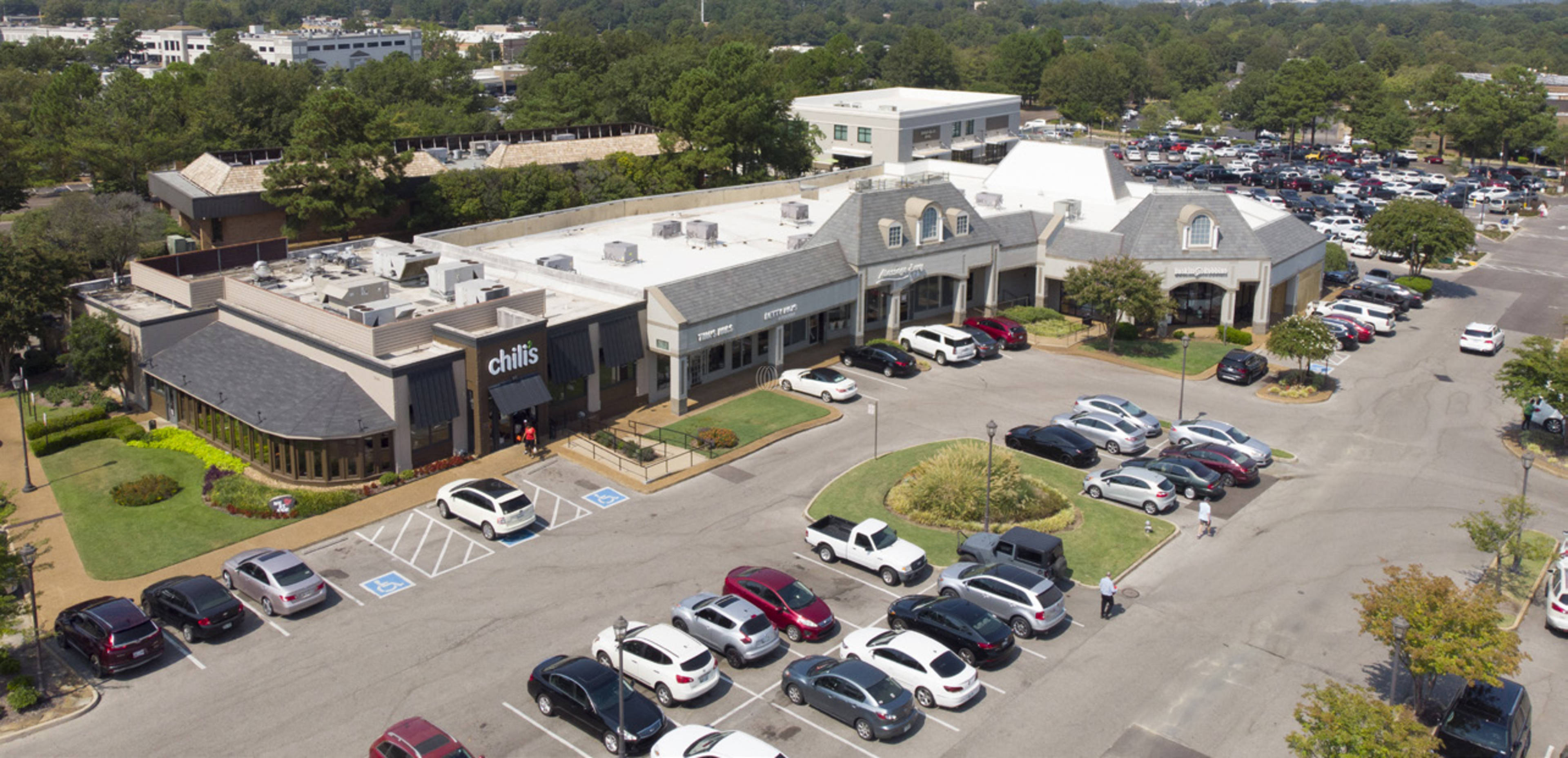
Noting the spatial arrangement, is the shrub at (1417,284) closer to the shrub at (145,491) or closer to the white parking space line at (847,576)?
the white parking space line at (847,576)

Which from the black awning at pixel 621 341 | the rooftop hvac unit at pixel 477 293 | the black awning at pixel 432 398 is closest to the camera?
the black awning at pixel 432 398

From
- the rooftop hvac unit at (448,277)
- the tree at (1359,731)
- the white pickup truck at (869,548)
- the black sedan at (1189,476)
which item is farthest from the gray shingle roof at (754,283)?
the tree at (1359,731)

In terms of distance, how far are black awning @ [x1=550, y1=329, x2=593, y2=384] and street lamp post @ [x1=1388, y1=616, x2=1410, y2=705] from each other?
31390 mm

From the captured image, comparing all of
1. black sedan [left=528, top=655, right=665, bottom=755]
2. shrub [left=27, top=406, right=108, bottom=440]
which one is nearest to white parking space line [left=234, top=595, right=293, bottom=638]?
black sedan [left=528, top=655, right=665, bottom=755]

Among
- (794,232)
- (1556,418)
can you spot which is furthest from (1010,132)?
(1556,418)

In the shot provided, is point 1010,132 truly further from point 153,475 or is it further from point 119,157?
point 153,475

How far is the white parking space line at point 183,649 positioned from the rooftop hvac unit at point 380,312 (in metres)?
15.0

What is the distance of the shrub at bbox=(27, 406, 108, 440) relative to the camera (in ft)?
164

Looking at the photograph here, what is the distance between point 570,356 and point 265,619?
1708cm

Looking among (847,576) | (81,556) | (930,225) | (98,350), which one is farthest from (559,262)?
(847,576)

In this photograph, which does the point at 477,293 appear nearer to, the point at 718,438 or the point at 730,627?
the point at 718,438

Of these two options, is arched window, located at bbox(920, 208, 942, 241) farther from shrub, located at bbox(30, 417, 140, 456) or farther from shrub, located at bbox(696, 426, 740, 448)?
shrub, located at bbox(30, 417, 140, 456)

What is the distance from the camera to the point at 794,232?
67.2 m

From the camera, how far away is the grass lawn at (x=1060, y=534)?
40.4 m
